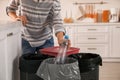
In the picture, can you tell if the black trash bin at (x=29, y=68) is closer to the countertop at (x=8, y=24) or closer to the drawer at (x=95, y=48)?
the countertop at (x=8, y=24)

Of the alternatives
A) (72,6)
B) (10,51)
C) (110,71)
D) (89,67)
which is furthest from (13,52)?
(72,6)

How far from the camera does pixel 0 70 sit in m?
1.47

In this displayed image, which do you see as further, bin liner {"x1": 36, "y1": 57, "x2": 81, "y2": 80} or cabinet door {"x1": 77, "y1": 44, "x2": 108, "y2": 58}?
cabinet door {"x1": 77, "y1": 44, "x2": 108, "y2": 58}

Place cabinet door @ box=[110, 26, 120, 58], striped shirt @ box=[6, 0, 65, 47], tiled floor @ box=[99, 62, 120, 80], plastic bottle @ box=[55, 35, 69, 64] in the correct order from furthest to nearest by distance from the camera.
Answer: cabinet door @ box=[110, 26, 120, 58]
tiled floor @ box=[99, 62, 120, 80]
striped shirt @ box=[6, 0, 65, 47]
plastic bottle @ box=[55, 35, 69, 64]

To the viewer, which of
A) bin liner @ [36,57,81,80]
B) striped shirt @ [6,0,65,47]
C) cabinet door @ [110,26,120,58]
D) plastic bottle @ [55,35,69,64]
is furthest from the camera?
cabinet door @ [110,26,120,58]

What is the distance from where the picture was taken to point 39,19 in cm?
202

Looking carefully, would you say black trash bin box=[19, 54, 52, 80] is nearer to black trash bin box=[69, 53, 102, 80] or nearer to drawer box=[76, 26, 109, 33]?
black trash bin box=[69, 53, 102, 80]

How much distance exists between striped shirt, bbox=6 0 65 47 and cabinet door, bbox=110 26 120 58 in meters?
2.81

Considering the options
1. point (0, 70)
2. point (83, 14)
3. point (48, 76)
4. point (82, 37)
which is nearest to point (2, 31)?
point (0, 70)

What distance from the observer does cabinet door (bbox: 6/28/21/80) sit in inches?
63.5

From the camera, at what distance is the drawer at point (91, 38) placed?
4734 millimetres

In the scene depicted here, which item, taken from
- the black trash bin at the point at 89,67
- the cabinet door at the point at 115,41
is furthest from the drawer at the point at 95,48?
the black trash bin at the point at 89,67

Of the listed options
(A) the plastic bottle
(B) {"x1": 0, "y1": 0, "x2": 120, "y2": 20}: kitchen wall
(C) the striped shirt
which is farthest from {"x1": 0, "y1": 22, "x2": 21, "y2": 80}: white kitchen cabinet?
(B) {"x1": 0, "y1": 0, "x2": 120, "y2": 20}: kitchen wall

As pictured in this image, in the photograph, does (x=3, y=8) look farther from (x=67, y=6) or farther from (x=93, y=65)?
(x=93, y=65)
